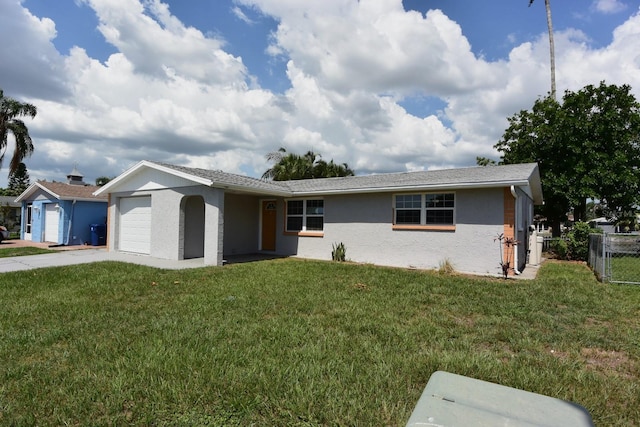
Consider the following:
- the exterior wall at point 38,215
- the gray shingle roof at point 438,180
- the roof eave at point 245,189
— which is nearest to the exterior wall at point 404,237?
the gray shingle roof at point 438,180

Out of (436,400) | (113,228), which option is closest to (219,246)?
(113,228)

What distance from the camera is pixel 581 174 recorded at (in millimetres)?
→ 18516

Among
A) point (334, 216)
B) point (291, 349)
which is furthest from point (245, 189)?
point (291, 349)

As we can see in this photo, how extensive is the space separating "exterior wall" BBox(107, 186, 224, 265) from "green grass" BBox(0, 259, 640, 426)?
3.57 m

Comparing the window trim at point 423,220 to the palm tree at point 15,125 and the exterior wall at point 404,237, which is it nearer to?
the exterior wall at point 404,237

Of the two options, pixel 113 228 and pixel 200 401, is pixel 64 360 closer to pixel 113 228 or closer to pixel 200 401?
pixel 200 401

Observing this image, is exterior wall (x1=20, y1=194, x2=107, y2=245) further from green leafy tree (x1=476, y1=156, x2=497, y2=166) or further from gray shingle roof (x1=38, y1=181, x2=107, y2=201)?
green leafy tree (x1=476, y1=156, x2=497, y2=166)

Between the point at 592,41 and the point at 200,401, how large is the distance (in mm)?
16333

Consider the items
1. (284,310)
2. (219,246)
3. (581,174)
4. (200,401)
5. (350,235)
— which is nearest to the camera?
(200,401)

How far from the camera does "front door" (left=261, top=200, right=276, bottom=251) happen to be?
52.4ft

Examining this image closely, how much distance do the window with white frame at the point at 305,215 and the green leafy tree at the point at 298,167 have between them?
10.8 metres

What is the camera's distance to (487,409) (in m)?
1.80

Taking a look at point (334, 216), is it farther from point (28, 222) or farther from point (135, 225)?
point (28, 222)

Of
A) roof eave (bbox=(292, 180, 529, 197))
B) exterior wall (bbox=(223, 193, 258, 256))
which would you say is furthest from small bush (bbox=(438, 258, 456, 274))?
exterior wall (bbox=(223, 193, 258, 256))
